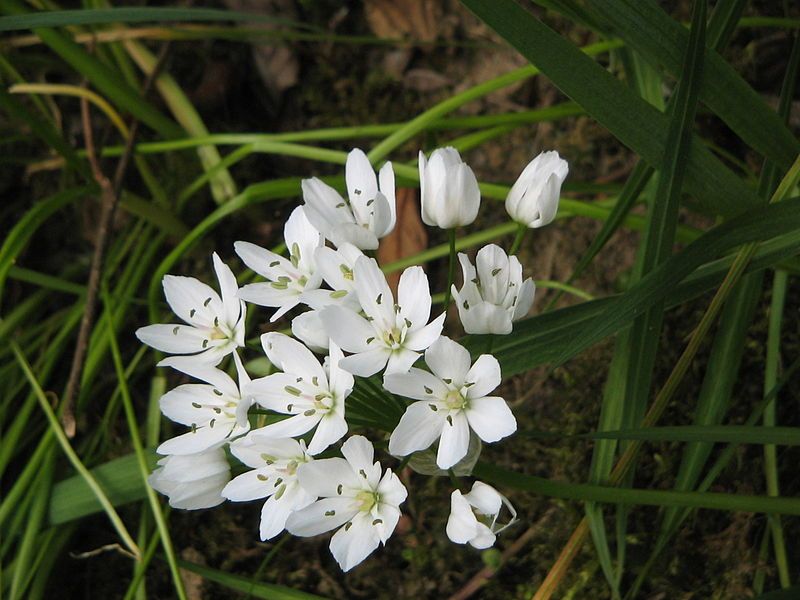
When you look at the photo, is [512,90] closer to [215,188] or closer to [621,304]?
[215,188]

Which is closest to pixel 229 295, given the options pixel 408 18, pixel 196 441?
pixel 196 441

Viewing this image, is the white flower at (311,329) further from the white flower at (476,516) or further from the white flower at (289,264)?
the white flower at (476,516)

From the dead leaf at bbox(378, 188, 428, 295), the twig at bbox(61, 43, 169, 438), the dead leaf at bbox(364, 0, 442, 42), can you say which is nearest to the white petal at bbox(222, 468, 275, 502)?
the twig at bbox(61, 43, 169, 438)

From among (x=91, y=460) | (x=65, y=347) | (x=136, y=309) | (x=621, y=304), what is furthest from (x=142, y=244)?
(x=621, y=304)

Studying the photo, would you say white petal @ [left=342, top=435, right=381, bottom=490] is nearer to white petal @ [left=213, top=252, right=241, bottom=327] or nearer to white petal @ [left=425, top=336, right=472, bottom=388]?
white petal @ [left=425, top=336, right=472, bottom=388]

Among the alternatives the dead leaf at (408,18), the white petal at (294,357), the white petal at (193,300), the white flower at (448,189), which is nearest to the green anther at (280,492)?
the white petal at (294,357)

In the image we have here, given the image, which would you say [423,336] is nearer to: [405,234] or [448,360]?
[448,360]

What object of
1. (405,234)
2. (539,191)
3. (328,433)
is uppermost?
(405,234)
